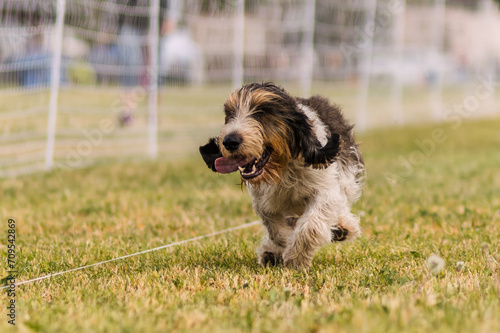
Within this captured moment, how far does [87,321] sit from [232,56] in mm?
10131

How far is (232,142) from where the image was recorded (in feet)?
13.1

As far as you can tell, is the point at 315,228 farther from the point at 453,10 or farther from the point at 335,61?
the point at 453,10

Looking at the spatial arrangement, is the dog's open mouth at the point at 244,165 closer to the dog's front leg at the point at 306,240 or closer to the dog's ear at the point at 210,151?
the dog's ear at the point at 210,151

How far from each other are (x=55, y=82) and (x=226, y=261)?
589 cm

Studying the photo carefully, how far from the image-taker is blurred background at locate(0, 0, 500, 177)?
972 centimetres

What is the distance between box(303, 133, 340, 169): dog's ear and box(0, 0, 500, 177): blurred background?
738 millimetres

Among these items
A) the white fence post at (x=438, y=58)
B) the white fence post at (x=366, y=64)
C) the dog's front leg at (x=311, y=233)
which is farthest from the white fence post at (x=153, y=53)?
the white fence post at (x=438, y=58)

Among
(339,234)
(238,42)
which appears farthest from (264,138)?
(238,42)

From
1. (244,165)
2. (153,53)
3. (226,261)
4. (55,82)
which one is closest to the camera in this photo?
(244,165)

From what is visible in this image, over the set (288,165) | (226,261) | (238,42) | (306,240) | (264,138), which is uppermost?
(238,42)

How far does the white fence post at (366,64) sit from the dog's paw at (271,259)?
1347cm

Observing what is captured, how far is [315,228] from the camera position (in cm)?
441

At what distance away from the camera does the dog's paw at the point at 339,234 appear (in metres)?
4.92

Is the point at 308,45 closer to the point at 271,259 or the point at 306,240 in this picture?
the point at 271,259
